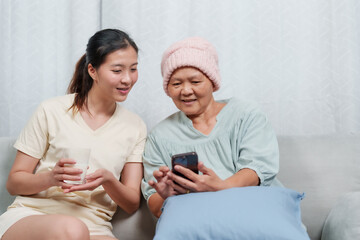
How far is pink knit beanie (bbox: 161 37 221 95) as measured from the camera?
5.65 feet

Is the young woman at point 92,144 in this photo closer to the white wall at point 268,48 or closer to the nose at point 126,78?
the nose at point 126,78

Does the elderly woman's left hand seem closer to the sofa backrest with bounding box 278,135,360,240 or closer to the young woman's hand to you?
the young woman's hand

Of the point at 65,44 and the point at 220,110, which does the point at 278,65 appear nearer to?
the point at 220,110

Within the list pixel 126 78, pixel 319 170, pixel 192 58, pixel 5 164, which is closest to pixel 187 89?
pixel 192 58

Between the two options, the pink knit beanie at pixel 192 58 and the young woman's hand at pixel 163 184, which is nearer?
the young woman's hand at pixel 163 184

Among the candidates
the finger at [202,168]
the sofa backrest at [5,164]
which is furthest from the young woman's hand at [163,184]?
the sofa backrest at [5,164]

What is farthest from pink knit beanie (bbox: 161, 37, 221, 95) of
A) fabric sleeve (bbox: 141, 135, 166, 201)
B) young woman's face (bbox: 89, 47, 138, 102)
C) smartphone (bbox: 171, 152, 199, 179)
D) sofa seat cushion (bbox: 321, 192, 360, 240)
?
sofa seat cushion (bbox: 321, 192, 360, 240)

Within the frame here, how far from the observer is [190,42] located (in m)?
1.77

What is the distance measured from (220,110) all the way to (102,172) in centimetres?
58

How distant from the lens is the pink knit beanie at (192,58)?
1721 mm

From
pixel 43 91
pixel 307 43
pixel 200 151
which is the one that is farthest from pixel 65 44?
pixel 307 43

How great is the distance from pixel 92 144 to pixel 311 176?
92cm

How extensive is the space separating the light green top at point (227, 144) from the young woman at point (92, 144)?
90 millimetres

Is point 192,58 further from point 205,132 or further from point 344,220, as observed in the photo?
point 344,220
